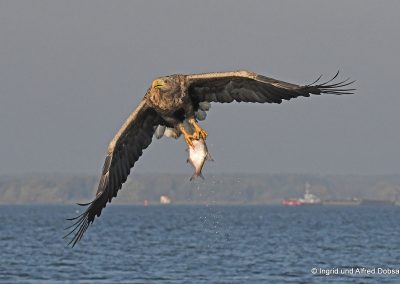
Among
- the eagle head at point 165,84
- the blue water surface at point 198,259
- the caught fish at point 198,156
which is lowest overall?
the blue water surface at point 198,259

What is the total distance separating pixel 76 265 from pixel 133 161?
152ft

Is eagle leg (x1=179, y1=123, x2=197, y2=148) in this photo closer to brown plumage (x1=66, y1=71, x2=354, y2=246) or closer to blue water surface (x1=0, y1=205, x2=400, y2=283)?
brown plumage (x1=66, y1=71, x2=354, y2=246)

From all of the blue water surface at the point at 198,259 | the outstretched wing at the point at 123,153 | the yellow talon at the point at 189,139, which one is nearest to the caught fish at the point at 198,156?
the yellow talon at the point at 189,139

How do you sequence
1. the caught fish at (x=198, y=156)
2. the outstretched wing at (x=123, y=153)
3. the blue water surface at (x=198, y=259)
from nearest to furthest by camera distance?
1. the caught fish at (x=198, y=156)
2. the outstretched wing at (x=123, y=153)
3. the blue water surface at (x=198, y=259)

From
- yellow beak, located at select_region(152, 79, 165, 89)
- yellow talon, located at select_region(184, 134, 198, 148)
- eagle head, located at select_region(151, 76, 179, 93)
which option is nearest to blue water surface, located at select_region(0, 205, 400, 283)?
yellow talon, located at select_region(184, 134, 198, 148)

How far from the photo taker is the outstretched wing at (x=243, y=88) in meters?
17.0

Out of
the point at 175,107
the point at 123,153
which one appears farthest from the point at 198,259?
the point at 175,107

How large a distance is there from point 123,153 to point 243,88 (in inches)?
110

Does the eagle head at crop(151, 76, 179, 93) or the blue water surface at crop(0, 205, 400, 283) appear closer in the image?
the eagle head at crop(151, 76, 179, 93)

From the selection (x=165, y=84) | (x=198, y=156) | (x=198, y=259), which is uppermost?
(x=165, y=84)

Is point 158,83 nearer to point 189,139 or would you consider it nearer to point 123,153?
point 189,139

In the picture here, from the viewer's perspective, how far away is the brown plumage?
1655 centimetres

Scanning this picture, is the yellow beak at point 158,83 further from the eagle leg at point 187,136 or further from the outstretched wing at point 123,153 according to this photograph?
the outstretched wing at point 123,153

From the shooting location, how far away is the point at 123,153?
62.9 feet
